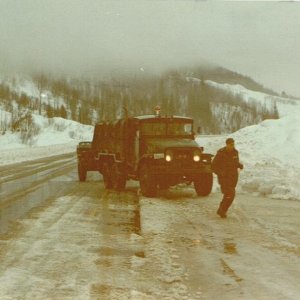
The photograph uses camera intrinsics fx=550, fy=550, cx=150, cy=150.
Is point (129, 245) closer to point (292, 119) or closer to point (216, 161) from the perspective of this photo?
point (216, 161)

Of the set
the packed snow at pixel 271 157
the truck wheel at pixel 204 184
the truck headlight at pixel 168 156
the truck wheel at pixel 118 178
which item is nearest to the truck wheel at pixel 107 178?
the truck wheel at pixel 118 178

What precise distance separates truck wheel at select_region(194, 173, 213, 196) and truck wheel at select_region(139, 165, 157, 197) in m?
1.35

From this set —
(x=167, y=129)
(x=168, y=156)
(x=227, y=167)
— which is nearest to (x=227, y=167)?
(x=227, y=167)

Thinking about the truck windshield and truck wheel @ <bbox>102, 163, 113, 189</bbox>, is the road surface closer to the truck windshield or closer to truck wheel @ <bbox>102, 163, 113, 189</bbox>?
the truck windshield

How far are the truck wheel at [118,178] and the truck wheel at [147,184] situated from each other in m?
1.75

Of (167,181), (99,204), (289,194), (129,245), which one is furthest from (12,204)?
(289,194)

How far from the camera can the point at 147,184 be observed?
15.1m

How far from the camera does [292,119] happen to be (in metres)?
36.0

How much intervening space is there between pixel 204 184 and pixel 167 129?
207 cm

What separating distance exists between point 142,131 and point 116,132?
5.66 ft

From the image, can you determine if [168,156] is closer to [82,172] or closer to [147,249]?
[82,172]

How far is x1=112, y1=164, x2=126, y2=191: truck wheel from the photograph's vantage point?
17047mm

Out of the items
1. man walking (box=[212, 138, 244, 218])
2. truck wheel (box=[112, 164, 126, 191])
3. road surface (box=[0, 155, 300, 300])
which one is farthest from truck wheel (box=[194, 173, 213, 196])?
man walking (box=[212, 138, 244, 218])

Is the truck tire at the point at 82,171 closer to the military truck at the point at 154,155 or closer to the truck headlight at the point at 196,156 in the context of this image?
the military truck at the point at 154,155
